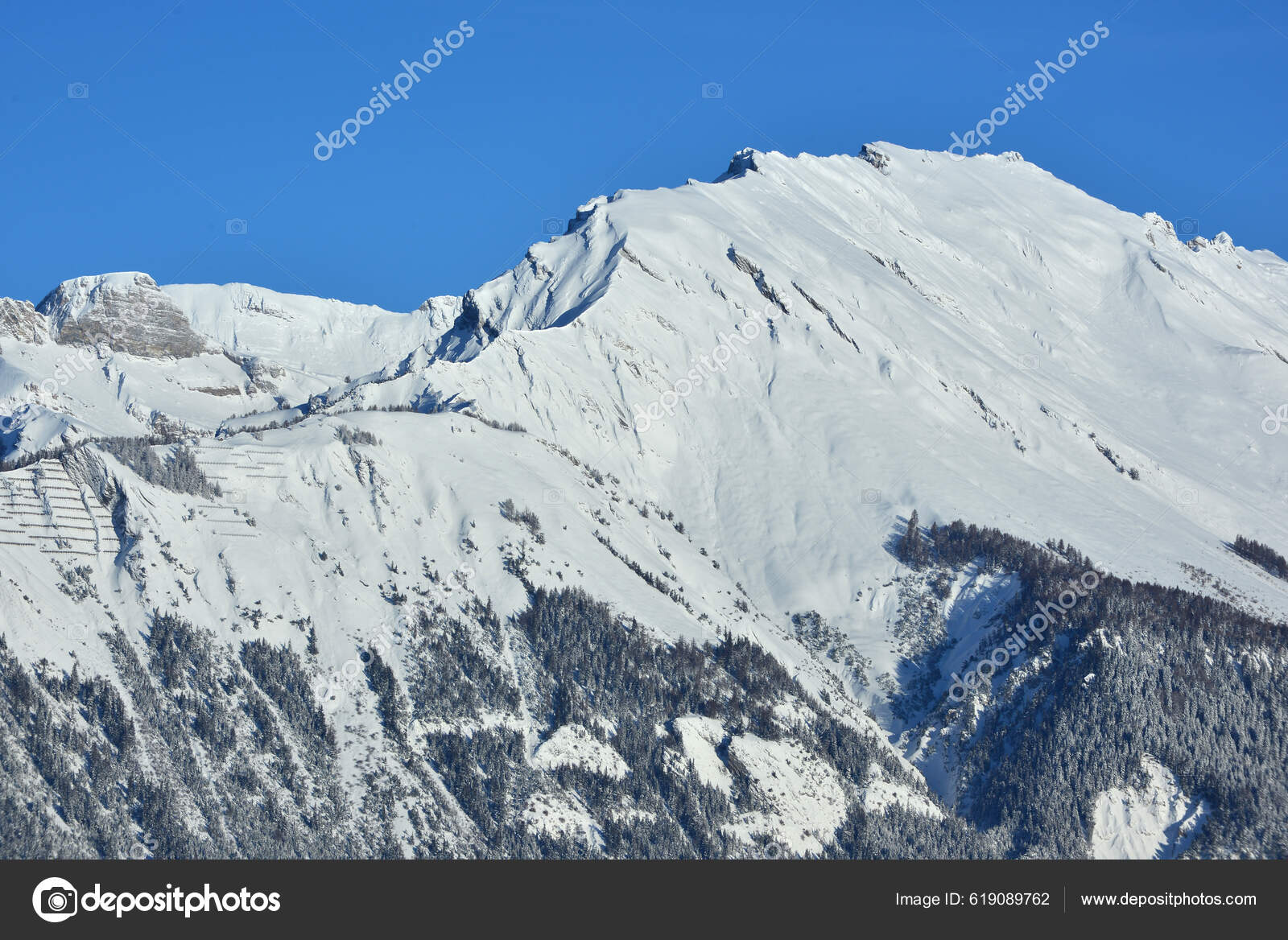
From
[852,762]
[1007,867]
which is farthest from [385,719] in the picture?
[1007,867]

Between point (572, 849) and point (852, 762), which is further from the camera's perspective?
point (852, 762)

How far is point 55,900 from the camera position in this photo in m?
93.8

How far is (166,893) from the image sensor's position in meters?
93.4

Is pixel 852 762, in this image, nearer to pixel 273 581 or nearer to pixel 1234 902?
pixel 273 581

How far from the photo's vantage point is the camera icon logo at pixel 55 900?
305 feet

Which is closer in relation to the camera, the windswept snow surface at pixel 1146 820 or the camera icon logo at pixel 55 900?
the camera icon logo at pixel 55 900

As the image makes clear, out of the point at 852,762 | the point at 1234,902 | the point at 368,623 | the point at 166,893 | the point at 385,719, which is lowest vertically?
the point at 1234,902

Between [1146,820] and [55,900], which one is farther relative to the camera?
[1146,820]

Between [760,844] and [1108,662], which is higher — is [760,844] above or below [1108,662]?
below

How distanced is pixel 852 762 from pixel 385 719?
157 ft

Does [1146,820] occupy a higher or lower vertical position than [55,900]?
lower

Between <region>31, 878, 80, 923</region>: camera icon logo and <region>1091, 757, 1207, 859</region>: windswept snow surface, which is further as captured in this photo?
<region>1091, 757, 1207, 859</region>: windswept snow surface

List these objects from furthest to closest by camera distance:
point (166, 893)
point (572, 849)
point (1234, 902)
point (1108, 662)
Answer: point (1108, 662) → point (572, 849) → point (1234, 902) → point (166, 893)

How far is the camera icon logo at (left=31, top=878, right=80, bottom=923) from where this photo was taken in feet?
305
